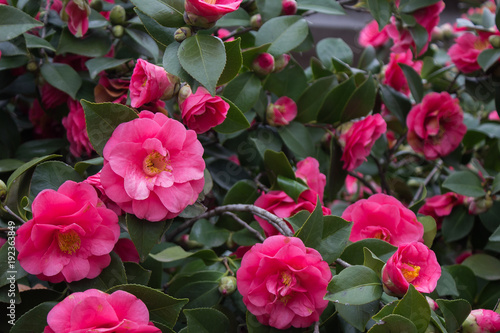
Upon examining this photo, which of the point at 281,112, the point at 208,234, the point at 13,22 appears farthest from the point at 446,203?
the point at 13,22

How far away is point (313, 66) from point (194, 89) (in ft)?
1.29

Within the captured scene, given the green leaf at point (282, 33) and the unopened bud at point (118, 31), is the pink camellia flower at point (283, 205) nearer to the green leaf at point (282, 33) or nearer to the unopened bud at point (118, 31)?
the green leaf at point (282, 33)

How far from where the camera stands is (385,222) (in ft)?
2.19

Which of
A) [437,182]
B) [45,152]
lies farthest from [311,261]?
[437,182]

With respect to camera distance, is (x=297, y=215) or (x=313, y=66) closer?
(x=297, y=215)

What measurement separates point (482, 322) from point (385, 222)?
0.55ft

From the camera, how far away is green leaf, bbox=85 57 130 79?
2.51 ft

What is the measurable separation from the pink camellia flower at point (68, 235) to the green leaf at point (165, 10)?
22 centimetres

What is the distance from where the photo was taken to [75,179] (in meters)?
0.62

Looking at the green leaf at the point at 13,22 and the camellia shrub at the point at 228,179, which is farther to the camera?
the green leaf at the point at 13,22

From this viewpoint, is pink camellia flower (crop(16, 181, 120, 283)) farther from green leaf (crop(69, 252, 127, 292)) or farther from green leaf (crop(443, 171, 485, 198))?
green leaf (crop(443, 171, 485, 198))

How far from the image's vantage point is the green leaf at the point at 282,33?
0.78m

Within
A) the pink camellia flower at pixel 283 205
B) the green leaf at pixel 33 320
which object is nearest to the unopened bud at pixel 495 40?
the pink camellia flower at pixel 283 205

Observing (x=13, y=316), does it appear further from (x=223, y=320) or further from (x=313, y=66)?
(x=313, y=66)
